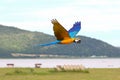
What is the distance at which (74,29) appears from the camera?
1518 inches

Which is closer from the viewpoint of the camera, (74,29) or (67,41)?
(67,41)

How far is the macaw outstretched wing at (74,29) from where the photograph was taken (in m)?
37.2

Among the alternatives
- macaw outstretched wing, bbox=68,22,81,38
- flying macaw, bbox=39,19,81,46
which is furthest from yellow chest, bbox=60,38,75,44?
macaw outstretched wing, bbox=68,22,81,38

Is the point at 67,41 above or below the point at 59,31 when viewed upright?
below

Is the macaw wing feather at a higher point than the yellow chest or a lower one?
higher

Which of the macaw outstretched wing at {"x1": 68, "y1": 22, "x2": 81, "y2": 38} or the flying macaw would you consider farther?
the macaw outstretched wing at {"x1": 68, "y1": 22, "x2": 81, "y2": 38}

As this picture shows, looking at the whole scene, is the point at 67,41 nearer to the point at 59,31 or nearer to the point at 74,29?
the point at 59,31

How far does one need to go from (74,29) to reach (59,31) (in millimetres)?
3554

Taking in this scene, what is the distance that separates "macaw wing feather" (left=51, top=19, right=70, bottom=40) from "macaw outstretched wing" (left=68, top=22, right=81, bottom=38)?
1107 mm

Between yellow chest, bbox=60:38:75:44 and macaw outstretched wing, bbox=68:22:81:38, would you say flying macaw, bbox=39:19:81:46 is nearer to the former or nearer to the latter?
yellow chest, bbox=60:38:75:44

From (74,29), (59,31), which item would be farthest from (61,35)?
(74,29)

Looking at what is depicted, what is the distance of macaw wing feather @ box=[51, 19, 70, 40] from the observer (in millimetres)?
34531

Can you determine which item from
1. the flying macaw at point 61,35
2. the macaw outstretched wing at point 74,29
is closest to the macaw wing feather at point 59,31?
the flying macaw at point 61,35

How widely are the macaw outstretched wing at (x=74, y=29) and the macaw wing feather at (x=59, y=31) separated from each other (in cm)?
111
